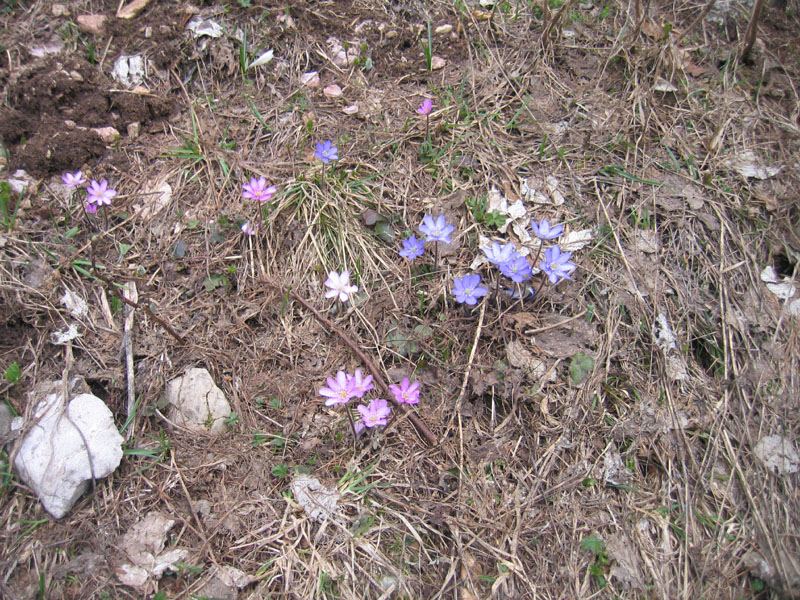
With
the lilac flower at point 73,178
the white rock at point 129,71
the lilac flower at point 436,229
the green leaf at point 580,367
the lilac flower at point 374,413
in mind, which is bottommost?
the green leaf at point 580,367

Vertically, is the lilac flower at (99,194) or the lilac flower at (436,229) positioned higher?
the lilac flower at (99,194)

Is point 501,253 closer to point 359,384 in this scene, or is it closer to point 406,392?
point 406,392

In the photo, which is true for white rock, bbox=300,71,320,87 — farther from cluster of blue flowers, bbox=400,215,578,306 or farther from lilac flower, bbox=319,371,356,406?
lilac flower, bbox=319,371,356,406

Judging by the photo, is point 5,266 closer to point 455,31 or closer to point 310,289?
point 310,289

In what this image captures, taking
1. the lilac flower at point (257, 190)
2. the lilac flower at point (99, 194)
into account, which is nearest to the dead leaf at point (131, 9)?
the lilac flower at point (99, 194)

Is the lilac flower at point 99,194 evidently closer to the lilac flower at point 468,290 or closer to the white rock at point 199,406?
the white rock at point 199,406

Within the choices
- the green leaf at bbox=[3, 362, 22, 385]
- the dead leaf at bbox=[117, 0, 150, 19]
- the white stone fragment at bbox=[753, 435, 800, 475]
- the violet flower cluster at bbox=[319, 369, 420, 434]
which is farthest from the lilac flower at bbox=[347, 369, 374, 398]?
the dead leaf at bbox=[117, 0, 150, 19]

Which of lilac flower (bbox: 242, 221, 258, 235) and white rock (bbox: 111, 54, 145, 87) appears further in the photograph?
white rock (bbox: 111, 54, 145, 87)

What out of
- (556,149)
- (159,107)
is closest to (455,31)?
(556,149)
